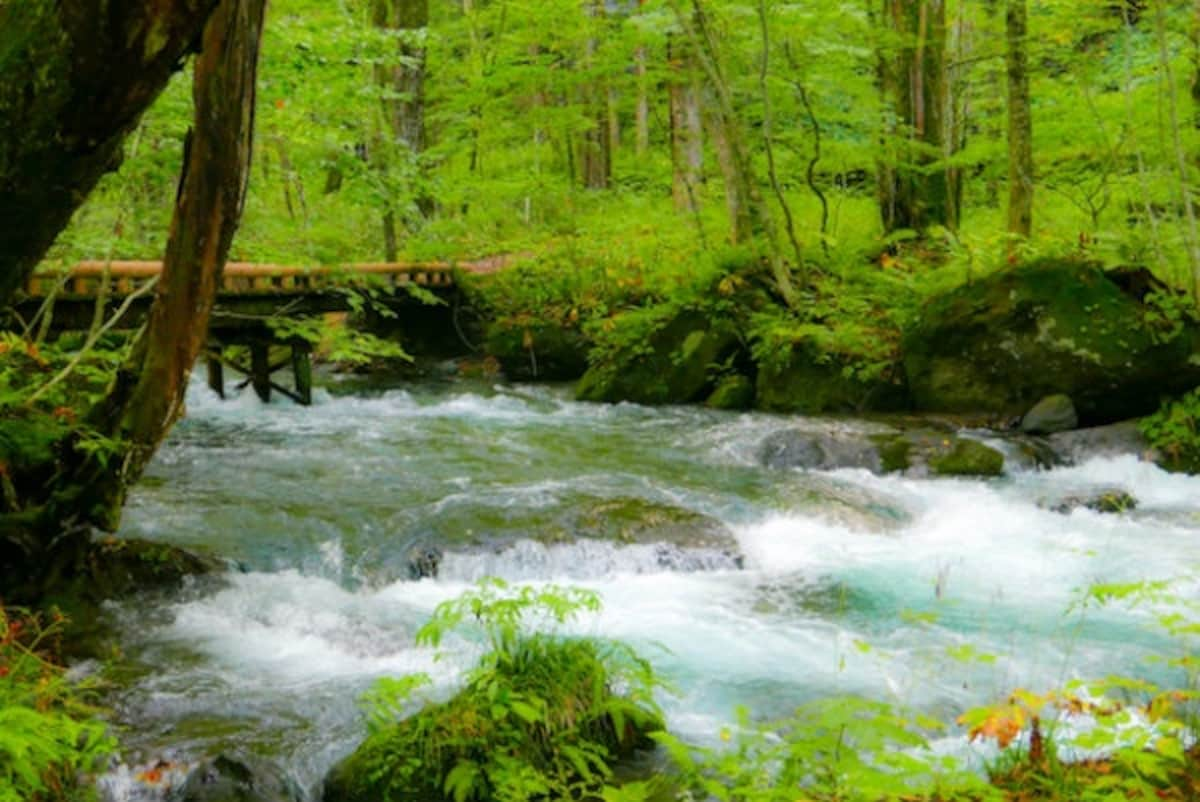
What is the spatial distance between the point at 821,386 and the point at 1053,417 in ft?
9.78

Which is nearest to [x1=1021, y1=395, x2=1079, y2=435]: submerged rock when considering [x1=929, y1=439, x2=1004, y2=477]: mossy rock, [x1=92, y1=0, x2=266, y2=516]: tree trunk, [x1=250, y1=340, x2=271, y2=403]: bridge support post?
[x1=929, y1=439, x2=1004, y2=477]: mossy rock

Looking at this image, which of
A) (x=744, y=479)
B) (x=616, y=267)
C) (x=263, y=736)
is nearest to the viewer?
(x=263, y=736)

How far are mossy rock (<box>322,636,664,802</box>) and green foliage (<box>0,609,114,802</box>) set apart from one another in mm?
1004

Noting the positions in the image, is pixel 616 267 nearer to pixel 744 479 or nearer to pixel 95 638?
pixel 744 479

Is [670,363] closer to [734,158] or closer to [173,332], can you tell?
[734,158]

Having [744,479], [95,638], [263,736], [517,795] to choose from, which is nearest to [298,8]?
[744,479]

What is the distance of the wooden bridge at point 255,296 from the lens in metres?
9.32

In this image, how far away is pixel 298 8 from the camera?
39.0ft

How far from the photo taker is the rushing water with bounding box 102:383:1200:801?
5402 mm

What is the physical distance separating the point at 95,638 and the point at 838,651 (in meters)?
4.43

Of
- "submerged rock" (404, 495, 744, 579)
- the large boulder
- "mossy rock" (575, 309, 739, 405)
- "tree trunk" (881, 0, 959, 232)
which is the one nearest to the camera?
"submerged rock" (404, 495, 744, 579)

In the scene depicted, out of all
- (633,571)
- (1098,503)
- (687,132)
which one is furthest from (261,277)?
(1098,503)

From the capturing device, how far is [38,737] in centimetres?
329

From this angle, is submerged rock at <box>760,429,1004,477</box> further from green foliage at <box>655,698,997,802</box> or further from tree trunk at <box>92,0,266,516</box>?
tree trunk at <box>92,0,266,516</box>
